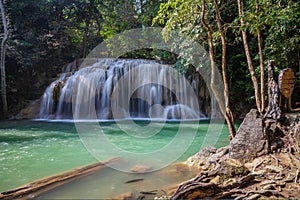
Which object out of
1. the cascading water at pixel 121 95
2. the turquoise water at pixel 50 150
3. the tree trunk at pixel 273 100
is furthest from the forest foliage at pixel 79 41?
the tree trunk at pixel 273 100

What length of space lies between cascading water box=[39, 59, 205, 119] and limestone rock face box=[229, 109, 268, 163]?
8.21 meters

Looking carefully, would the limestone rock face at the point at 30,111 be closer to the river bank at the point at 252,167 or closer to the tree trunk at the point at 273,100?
the river bank at the point at 252,167

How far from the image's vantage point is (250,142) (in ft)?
12.4

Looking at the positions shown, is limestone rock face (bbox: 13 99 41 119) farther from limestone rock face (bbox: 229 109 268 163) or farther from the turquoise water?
limestone rock face (bbox: 229 109 268 163)

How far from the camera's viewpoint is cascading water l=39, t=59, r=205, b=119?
40.7 ft

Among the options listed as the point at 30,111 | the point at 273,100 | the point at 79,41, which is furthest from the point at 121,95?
the point at 273,100

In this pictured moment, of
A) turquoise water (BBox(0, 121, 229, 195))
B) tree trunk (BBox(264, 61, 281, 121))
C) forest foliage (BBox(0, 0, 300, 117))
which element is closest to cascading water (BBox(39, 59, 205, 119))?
forest foliage (BBox(0, 0, 300, 117))

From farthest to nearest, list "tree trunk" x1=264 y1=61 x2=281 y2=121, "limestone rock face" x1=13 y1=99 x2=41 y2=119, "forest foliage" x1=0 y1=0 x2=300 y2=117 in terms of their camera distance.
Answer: "limestone rock face" x1=13 y1=99 x2=41 y2=119
"forest foliage" x1=0 y1=0 x2=300 y2=117
"tree trunk" x1=264 y1=61 x2=281 y2=121

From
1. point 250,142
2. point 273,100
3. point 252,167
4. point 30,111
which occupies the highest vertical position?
point 273,100

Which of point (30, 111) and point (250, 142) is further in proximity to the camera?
point (30, 111)

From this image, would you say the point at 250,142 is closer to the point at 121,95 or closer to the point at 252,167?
the point at 252,167

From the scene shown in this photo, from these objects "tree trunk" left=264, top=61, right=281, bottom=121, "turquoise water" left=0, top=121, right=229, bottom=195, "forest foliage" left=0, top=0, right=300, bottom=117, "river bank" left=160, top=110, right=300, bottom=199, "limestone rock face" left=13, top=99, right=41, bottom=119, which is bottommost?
"turquoise water" left=0, top=121, right=229, bottom=195

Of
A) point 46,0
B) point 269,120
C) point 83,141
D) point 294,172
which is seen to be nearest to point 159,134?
point 83,141

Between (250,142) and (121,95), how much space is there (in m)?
9.64
